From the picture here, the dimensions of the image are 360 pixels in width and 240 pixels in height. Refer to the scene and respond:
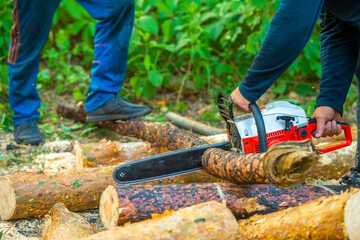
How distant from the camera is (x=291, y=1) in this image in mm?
1723

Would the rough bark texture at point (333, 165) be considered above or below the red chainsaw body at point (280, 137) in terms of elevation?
below

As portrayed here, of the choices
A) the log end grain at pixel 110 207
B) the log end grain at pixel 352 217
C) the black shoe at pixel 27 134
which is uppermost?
the log end grain at pixel 352 217

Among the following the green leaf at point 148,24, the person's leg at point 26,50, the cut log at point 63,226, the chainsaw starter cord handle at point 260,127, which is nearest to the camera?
the cut log at point 63,226

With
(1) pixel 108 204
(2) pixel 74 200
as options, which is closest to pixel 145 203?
(1) pixel 108 204

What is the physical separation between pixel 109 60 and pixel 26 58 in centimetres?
76

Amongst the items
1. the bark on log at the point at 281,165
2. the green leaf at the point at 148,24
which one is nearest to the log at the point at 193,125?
the green leaf at the point at 148,24

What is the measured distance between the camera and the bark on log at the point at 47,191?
6.62 feet

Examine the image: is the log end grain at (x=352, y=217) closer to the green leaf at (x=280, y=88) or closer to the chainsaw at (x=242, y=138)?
the chainsaw at (x=242, y=138)

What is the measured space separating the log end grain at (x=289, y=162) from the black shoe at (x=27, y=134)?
2507mm

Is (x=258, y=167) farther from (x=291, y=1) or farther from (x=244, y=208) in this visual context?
(x=291, y=1)

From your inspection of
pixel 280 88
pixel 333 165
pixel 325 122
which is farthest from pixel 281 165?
pixel 280 88

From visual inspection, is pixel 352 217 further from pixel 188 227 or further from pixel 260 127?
pixel 260 127

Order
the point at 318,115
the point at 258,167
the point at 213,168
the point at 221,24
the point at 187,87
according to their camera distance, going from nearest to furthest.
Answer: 1. the point at 258,167
2. the point at 213,168
3. the point at 318,115
4. the point at 221,24
5. the point at 187,87

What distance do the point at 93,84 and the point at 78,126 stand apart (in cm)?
79
